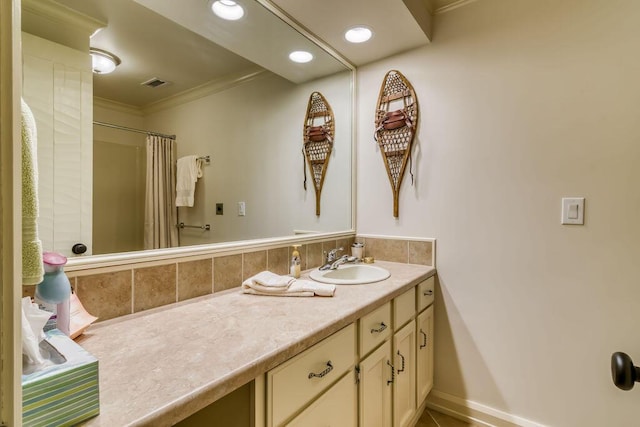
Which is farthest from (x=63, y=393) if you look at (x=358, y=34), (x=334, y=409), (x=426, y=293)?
(x=358, y=34)

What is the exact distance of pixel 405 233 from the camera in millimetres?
1851

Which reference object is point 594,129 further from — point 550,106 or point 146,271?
point 146,271

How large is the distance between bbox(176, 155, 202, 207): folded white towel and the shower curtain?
0.07 feet

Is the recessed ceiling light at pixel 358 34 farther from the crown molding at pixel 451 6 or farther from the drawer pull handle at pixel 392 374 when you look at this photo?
the drawer pull handle at pixel 392 374

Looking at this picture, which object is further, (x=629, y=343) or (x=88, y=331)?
(x=629, y=343)

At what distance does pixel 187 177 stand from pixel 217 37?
71 cm

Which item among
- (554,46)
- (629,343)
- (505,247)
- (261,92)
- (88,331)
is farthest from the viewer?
(261,92)

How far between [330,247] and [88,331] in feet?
4.12

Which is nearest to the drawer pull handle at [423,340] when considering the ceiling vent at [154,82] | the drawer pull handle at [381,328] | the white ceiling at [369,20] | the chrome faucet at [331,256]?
the drawer pull handle at [381,328]

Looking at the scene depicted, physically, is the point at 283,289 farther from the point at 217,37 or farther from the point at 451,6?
the point at 451,6

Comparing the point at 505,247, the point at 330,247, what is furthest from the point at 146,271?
the point at 505,247

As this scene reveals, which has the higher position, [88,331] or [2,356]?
[2,356]

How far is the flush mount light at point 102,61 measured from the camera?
1.07m

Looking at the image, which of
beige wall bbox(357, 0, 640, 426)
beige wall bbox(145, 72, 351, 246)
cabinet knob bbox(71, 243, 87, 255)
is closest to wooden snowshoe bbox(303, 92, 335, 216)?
beige wall bbox(145, 72, 351, 246)
